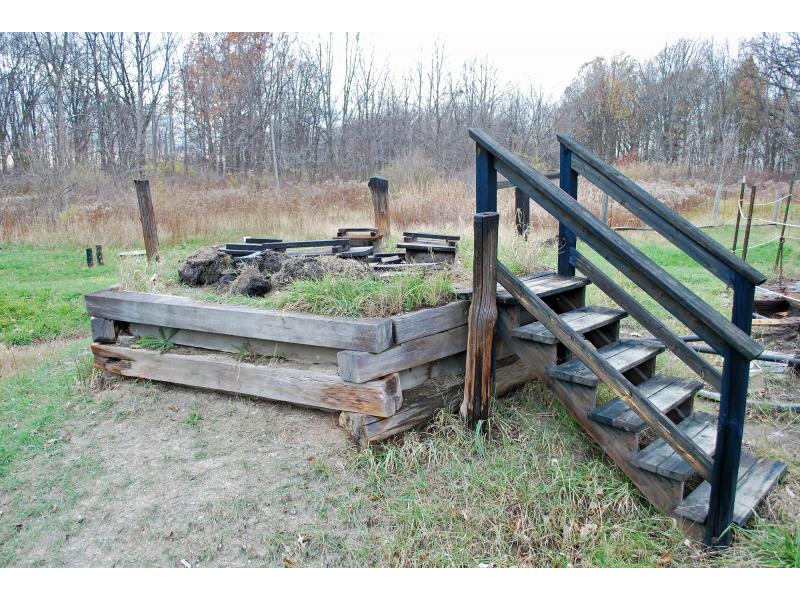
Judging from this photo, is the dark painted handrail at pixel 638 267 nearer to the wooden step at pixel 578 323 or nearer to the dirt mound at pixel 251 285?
the wooden step at pixel 578 323

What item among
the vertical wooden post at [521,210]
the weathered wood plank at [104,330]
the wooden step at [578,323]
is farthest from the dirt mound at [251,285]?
the vertical wooden post at [521,210]

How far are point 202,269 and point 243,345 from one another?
130 cm

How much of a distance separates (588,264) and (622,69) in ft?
81.6

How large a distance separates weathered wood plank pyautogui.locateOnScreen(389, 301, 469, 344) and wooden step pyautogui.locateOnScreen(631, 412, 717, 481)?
1.37 meters

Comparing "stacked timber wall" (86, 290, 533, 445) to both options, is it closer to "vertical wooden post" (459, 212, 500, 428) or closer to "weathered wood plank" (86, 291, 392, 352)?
"weathered wood plank" (86, 291, 392, 352)

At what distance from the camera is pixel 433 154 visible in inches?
819

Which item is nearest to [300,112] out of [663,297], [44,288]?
[44,288]

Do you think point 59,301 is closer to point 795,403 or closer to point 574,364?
point 574,364

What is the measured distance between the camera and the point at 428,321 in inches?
147

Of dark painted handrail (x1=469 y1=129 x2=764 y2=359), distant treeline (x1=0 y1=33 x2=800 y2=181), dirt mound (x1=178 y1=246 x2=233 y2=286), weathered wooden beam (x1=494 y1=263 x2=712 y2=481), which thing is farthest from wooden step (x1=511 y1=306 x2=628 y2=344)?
distant treeline (x1=0 y1=33 x2=800 y2=181)

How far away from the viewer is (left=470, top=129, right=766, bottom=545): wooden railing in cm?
253

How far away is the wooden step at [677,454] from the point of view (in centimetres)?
301

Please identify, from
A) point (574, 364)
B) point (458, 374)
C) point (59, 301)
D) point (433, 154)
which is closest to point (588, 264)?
point (574, 364)
